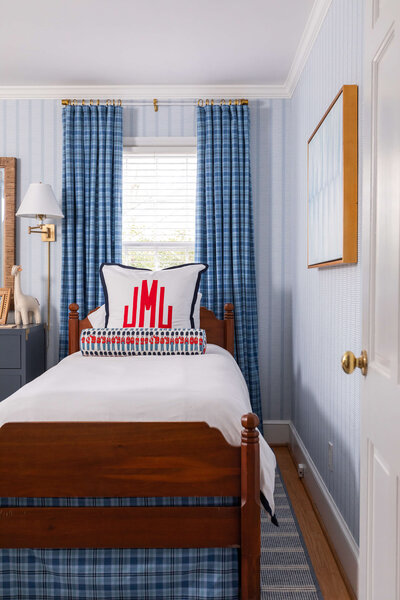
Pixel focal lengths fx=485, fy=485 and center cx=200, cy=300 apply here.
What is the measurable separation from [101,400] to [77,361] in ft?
2.71

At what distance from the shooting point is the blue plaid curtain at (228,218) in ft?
11.1

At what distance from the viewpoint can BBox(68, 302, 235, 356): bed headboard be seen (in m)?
3.25

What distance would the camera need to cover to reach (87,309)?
3.42m

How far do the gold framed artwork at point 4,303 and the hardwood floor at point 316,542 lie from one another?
211 centimetres

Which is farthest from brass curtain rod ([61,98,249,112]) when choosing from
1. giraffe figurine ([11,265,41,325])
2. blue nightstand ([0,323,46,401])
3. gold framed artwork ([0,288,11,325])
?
blue nightstand ([0,323,46,401])

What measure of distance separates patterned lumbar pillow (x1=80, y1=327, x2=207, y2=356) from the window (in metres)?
1.09

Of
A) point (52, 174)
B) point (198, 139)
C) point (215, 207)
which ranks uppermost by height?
point (198, 139)

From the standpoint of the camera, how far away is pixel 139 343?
2635 millimetres

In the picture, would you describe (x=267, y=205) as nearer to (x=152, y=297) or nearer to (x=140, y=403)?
(x=152, y=297)

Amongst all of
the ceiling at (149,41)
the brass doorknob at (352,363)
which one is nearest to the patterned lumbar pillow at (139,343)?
the brass doorknob at (352,363)

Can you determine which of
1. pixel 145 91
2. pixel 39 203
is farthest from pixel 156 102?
pixel 39 203

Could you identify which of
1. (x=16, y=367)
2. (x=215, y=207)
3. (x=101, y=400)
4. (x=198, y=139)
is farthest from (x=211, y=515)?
(x=198, y=139)

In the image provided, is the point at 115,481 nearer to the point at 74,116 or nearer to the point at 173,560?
the point at 173,560

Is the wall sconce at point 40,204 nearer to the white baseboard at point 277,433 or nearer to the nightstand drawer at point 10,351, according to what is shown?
the nightstand drawer at point 10,351
